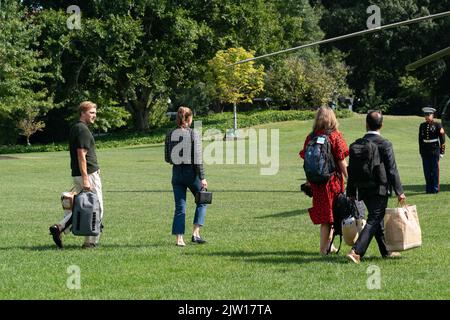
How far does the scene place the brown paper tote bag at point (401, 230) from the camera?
385 inches

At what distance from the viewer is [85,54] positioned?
53.5m

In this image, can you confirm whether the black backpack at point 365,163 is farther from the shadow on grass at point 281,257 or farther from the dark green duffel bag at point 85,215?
the dark green duffel bag at point 85,215

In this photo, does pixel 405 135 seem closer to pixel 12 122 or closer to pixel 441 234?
pixel 12 122

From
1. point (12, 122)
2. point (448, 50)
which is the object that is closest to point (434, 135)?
point (448, 50)

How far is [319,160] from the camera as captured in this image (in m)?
9.94

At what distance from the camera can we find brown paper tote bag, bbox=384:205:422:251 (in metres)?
9.79

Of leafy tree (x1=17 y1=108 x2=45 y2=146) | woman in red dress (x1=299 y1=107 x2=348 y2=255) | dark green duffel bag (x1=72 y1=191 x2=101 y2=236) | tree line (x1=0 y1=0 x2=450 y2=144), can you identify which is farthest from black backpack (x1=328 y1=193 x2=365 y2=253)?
leafy tree (x1=17 y1=108 x2=45 y2=146)

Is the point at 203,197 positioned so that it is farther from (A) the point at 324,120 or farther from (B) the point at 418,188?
(B) the point at 418,188

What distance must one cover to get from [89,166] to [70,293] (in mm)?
3335

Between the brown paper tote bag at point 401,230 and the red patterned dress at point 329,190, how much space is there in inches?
26.2

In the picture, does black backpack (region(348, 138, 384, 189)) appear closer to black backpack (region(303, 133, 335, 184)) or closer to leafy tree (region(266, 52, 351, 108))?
black backpack (region(303, 133, 335, 184))

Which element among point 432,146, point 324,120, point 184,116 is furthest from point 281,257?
point 432,146

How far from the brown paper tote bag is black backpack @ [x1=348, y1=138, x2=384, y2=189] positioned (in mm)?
507

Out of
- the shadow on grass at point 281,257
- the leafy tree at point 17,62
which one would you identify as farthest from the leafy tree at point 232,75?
the shadow on grass at point 281,257
